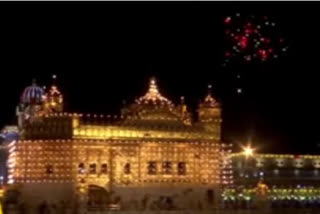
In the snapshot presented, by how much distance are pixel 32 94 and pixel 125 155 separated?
974 centimetres

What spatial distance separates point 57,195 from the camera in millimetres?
36625

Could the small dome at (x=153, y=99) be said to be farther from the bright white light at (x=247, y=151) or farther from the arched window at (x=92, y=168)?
→ the bright white light at (x=247, y=151)

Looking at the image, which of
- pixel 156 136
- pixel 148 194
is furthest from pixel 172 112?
pixel 148 194

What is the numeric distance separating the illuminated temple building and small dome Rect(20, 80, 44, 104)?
12.8 ft

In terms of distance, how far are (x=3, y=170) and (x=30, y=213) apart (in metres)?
13.3

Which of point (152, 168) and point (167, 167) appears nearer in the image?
point (152, 168)

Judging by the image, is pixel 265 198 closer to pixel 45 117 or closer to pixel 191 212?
pixel 191 212

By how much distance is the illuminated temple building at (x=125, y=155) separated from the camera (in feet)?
121

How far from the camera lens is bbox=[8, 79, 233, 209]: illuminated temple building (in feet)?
121

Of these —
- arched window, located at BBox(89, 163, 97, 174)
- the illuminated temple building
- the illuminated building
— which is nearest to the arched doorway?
the illuminated temple building

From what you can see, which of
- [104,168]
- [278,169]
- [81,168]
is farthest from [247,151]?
[81,168]

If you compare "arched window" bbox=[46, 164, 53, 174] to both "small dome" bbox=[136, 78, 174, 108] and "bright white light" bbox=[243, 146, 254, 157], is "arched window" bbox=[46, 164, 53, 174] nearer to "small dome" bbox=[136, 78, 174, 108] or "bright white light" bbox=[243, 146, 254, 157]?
"small dome" bbox=[136, 78, 174, 108]

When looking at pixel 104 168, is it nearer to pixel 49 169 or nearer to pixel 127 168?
pixel 127 168

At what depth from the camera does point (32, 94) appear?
45.3 meters
